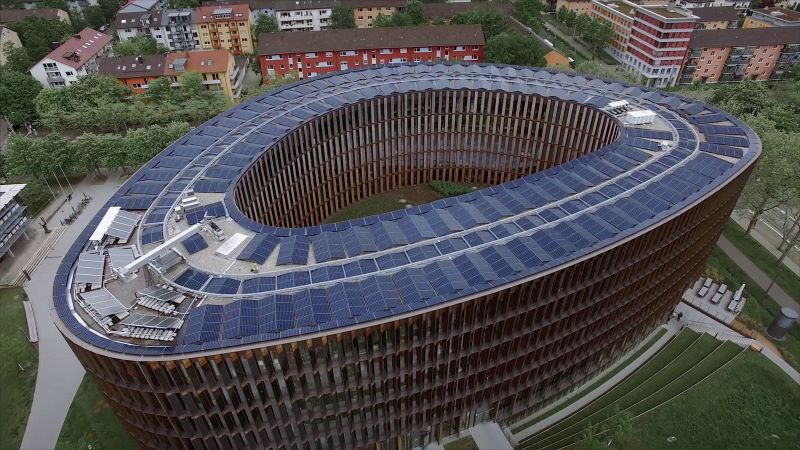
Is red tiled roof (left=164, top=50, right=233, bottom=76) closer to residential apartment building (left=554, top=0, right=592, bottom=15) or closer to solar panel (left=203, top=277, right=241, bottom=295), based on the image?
solar panel (left=203, top=277, right=241, bottom=295)

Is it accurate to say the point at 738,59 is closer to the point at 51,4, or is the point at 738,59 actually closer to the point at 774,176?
the point at 774,176

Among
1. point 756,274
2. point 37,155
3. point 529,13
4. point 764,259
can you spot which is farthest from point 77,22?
point 764,259

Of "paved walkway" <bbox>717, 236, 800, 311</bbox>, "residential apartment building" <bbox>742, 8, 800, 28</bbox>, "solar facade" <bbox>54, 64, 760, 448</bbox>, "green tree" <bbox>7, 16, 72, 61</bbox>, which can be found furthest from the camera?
"residential apartment building" <bbox>742, 8, 800, 28</bbox>

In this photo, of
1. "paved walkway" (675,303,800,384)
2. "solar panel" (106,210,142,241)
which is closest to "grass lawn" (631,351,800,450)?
"paved walkway" (675,303,800,384)

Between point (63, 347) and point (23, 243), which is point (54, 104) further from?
point (63, 347)

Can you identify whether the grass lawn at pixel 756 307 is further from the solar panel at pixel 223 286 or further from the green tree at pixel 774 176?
the solar panel at pixel 223 286

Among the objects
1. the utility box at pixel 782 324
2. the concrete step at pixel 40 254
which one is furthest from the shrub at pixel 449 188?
the concrete step at pixel 40 254
